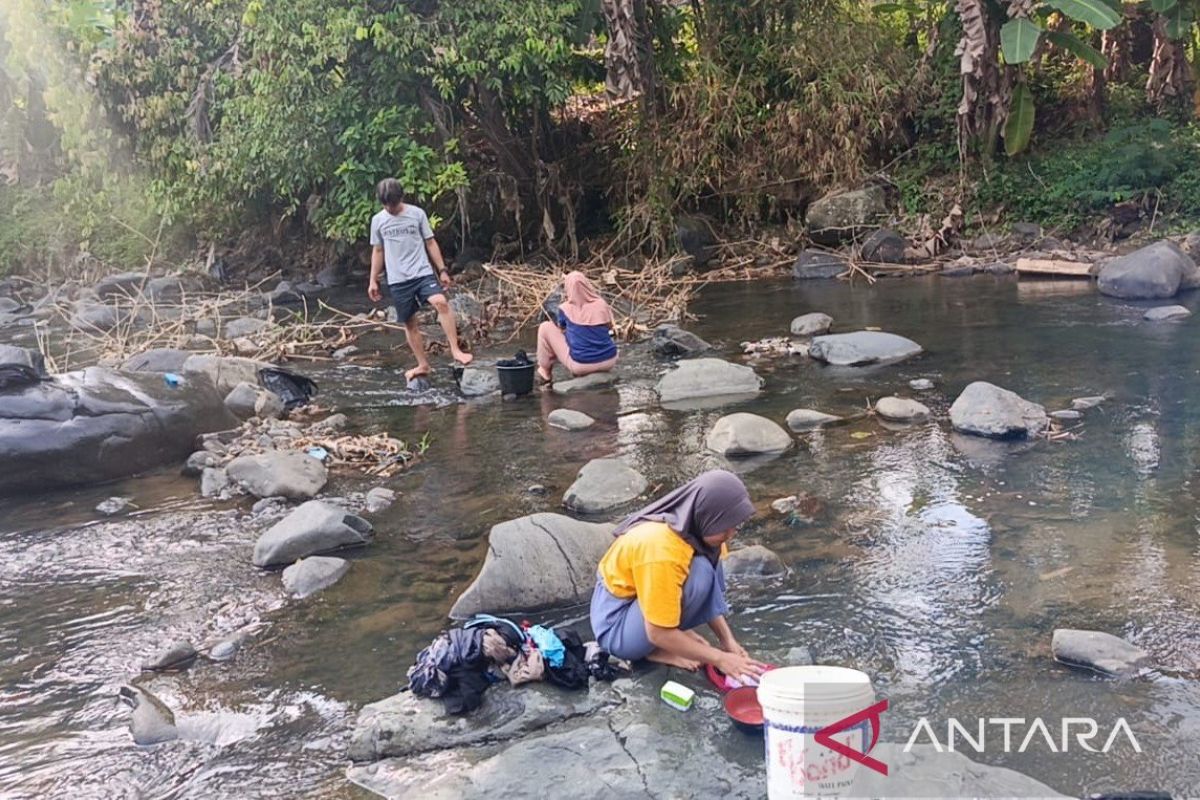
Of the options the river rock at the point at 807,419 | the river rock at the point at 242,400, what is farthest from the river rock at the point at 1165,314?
the river rock at the point at 242,400

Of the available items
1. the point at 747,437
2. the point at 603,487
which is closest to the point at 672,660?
the point at 603,487

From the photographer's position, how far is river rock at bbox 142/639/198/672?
4.72m

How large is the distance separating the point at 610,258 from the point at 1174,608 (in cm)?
1143

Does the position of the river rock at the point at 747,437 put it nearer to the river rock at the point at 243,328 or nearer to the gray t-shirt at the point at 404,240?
the gray t-shirt at the point at 404,240

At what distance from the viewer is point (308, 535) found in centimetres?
584

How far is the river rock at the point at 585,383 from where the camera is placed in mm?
9320

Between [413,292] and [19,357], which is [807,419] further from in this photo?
[19,357]

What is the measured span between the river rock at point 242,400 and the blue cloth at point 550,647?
18.1 feet

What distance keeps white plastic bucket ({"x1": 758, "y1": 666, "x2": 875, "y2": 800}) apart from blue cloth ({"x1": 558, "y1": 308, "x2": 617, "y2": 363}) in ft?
20.5

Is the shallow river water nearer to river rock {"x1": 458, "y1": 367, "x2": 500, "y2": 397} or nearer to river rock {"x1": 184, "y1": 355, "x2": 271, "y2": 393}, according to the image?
river rock {"x1": 458, "y1": 367, "x2": 500, "y2": 397}

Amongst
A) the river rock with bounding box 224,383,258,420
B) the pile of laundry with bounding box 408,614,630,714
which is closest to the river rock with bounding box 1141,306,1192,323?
the river rock with bounding box 224,383,258,420

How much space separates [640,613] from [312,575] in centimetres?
214

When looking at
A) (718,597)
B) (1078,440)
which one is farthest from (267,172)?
(718,597)

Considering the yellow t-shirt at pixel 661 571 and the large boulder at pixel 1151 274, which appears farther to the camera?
the large boulder at pixel 1151 274
